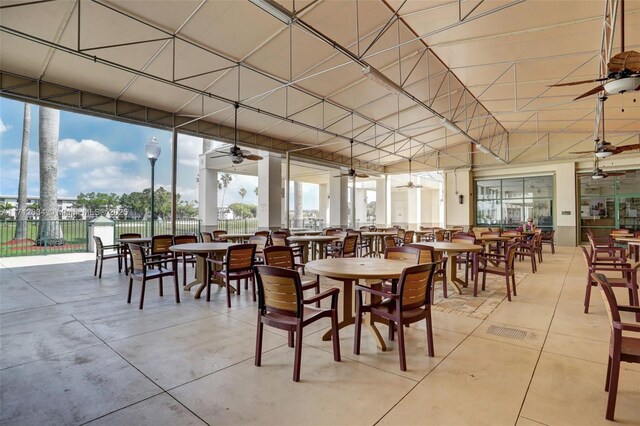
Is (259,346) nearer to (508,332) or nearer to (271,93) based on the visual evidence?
(508,332)

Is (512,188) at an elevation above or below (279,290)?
above

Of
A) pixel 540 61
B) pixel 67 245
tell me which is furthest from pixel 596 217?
pixel 67 245

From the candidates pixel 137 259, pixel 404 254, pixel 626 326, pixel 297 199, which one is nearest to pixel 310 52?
pixel 404 254

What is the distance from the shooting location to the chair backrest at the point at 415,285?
101 inches

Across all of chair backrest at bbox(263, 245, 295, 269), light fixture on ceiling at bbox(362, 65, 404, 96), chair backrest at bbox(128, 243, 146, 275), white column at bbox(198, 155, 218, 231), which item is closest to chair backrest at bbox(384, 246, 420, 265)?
chair backrest at bbox(263, 245, 295, 269)

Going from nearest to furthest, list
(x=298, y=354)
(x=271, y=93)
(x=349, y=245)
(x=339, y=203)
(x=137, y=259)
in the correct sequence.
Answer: (x=298, y=354), (x=137, y=259), (x=349, y=245), (x=271, y=93), (x=339, y=203)

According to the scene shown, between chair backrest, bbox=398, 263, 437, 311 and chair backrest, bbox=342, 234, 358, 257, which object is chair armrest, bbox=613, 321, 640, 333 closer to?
chair backrest, bbox=398, 263, 437, 311

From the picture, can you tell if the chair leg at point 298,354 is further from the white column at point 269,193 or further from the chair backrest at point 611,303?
the white column at point 269,193

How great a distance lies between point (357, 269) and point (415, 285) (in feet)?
1.85

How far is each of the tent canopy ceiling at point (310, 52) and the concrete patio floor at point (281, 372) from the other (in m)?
3.88

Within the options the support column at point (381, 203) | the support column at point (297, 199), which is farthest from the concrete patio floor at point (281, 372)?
the support column at point (297, 199)

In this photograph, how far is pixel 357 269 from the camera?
9.82 feet

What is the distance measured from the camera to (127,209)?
2773 cm

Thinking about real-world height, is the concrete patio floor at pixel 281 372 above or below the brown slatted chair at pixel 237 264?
below
